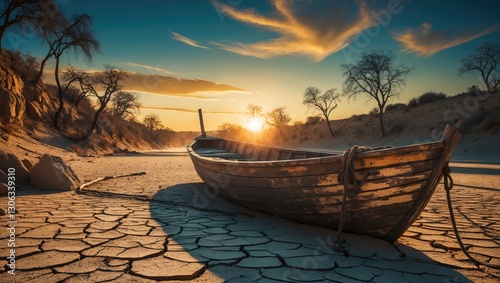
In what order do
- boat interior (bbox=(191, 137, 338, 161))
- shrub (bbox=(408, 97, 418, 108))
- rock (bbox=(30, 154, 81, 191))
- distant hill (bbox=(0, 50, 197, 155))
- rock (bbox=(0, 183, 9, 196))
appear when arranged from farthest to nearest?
shrub (bbox=(408, 97, 418, 108)), distant hill (bbox=(0, 50, 197, 155)), boat interior (bbox=(191, 137, 338, 161)), rock (bbox=(30, 154, 81, 191)), rock (bbox=(0, 183, 9, 196))

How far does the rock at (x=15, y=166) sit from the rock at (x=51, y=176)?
24 centimetres

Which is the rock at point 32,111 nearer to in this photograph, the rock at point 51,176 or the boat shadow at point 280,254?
the rock at point 51,176

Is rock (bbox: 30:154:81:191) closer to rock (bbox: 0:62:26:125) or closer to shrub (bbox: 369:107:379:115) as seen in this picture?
rock (bbox: 0:62:26:125)

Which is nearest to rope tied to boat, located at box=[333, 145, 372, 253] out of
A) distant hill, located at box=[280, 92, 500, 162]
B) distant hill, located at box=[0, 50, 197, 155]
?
distant hill, located at box=[0, 50, 197, 155]

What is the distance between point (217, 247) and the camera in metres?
3.14

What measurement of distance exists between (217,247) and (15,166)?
619 centimetres

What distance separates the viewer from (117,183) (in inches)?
306

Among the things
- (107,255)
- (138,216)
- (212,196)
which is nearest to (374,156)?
(107,255)

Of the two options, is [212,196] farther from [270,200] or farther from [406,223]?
[406,223]

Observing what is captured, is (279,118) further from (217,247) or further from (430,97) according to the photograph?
(217,247)

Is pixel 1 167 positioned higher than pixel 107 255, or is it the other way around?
pixel 1 167

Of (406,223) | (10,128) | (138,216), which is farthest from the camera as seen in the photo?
(10,128)

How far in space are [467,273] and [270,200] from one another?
218 cm

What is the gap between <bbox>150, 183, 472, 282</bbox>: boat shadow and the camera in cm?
248
